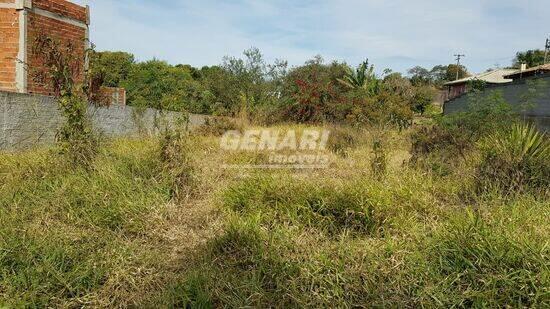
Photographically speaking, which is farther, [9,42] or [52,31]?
[52,31]

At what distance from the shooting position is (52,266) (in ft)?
9.18

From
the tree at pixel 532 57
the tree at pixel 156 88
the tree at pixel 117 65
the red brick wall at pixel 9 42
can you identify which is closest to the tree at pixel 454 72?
the tree at pixel 532 57

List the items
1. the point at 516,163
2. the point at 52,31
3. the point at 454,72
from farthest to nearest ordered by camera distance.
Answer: the point at 454,72 → the point at 52,31 → the point at 516,163

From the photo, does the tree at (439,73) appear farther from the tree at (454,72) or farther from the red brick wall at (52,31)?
the red brick wall at (52,31)

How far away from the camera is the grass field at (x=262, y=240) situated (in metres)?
2.57

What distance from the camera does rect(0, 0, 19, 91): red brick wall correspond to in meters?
7.78

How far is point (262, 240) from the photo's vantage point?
10.5 ft

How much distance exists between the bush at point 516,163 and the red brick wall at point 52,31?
751 centimetres

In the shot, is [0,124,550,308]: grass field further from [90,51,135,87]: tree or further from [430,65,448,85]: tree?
[430,65,448,85]: tree

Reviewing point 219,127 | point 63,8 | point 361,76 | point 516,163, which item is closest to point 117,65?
point 361,76

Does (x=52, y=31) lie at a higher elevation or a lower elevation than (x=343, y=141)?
higher

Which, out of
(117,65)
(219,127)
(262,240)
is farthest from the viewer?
(117,65)

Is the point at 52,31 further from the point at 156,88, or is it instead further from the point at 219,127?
the point at 156,88

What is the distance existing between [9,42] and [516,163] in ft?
31.2
